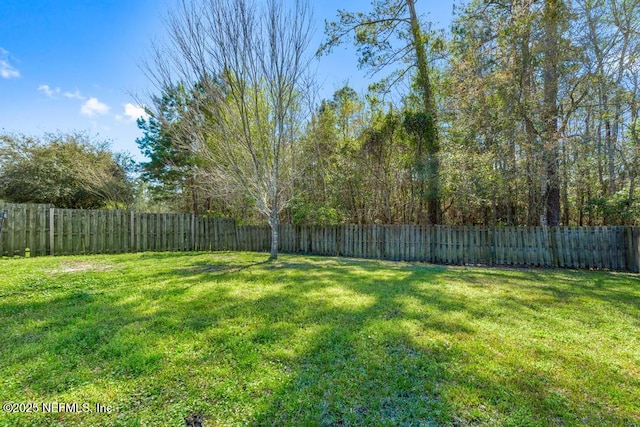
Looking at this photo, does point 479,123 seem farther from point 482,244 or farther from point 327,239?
point 327,239

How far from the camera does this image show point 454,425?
1528 mm

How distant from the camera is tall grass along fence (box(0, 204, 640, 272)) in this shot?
665 centimetres

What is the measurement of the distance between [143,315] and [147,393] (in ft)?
4.57

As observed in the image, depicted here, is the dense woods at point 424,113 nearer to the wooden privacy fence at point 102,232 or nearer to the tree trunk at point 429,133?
the tree trunk at point 429,133

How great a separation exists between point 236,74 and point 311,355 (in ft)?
19.8

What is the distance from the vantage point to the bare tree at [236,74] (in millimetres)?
5949

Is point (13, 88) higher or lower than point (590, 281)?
higher

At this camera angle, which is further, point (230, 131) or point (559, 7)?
point (230, 131)

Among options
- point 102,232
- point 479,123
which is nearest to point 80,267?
point 102,232

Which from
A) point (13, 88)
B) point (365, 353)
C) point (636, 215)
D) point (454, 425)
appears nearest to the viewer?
point (454, 425)

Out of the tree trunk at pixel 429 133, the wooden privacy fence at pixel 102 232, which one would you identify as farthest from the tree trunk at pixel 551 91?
the wooden privacy fence at pixel 102 232

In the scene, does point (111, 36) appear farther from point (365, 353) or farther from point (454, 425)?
point (454, 425)

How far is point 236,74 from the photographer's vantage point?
616 cm

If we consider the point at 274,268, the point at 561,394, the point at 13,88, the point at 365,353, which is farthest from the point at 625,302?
the point at 13,88
